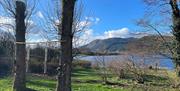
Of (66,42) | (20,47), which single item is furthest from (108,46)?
(66,42)

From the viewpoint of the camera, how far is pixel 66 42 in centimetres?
1080

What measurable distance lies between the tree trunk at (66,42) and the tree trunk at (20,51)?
7541 millimetres

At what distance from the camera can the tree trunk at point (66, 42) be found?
35.2ft

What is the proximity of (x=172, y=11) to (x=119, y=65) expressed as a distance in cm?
1292

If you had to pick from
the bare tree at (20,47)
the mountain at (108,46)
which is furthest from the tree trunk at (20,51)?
the mountain at (108,46)

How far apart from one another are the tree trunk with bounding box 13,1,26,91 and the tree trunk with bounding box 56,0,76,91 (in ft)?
24.7

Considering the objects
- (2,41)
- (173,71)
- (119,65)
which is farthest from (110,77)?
(173,71)

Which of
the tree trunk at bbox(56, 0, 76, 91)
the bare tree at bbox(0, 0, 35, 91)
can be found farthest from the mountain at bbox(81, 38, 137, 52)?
the tree trunk at bbox(56, 0, 76, 91)

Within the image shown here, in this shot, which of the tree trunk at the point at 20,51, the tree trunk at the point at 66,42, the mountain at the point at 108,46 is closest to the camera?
the tree trunk at the point at 66,42

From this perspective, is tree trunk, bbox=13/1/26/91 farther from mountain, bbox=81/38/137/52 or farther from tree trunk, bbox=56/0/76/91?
mountain, bbox=81/38/137/52

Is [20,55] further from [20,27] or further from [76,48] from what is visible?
[76,48]

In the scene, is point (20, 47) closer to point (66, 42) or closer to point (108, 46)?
point (66, 42)

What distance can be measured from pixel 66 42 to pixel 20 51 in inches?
311

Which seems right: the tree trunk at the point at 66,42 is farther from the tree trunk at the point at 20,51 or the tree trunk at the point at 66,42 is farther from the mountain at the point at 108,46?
the mountain at the point at 108,46
